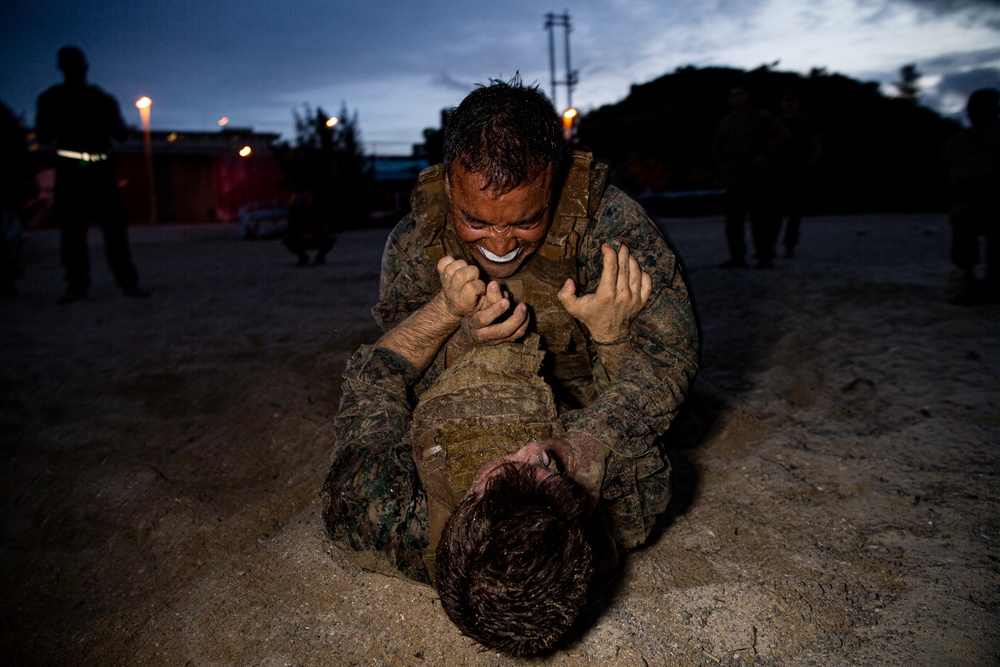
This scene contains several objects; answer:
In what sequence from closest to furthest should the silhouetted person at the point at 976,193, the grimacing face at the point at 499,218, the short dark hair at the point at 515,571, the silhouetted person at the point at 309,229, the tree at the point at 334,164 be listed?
the short dark hair at the point at 515,571, the grimacing face at the point at 499,218, the silhouetted person at the point at 976,193, the silhouetted person at the point at 309,229, the tree at the point at 334,164

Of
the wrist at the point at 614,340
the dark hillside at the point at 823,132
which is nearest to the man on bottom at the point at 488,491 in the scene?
the wrist at the point at 614,340

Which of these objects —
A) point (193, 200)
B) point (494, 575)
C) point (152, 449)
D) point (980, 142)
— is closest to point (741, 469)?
point (494, 575)

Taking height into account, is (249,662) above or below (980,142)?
below

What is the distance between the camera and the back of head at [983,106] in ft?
18.4

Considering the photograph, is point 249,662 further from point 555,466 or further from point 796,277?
point 796,277

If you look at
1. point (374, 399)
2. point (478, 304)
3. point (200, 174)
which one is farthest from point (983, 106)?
point (200, 174)

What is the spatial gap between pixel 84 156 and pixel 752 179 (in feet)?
24.0

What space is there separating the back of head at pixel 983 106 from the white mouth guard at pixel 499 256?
213 inches

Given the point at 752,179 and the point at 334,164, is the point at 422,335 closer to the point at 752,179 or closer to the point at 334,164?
the point at 752,179

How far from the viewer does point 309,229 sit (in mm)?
10203

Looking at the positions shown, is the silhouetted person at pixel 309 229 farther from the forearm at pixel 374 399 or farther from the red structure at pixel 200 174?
the red structure at pixel 200 174

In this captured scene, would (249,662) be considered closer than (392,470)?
Yes

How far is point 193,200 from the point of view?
1247 inches

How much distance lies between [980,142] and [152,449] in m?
6.39
